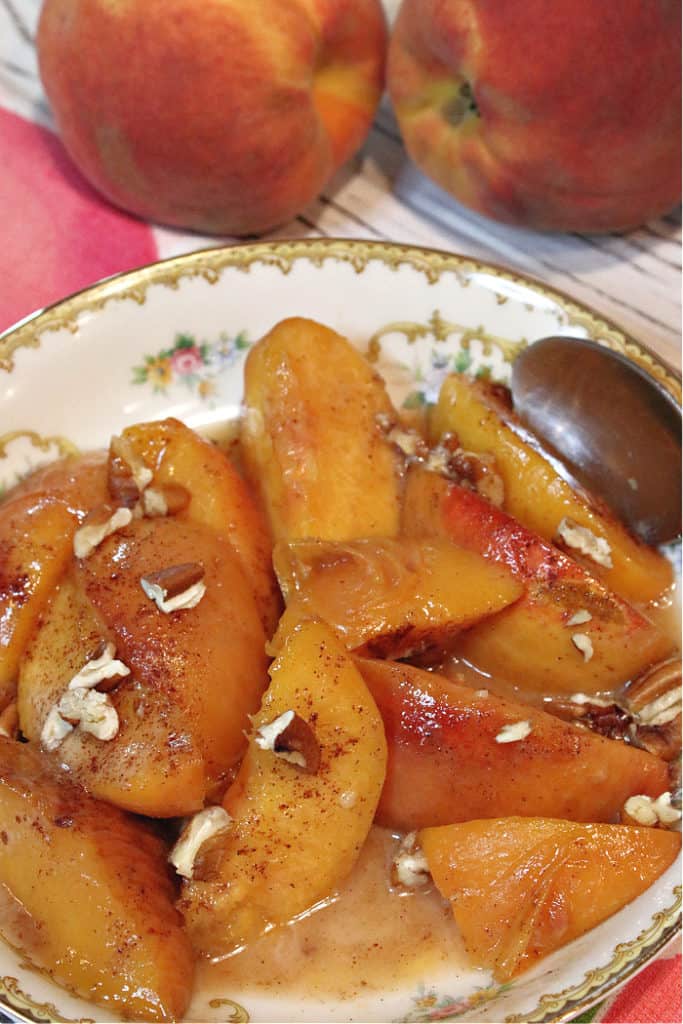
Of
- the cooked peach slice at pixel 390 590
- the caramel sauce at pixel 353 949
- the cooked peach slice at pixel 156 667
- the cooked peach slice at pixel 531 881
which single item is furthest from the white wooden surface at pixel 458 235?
the caramel sauce at pixel 353 949

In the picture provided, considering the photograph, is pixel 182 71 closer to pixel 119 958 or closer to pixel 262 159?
pixel 262 159

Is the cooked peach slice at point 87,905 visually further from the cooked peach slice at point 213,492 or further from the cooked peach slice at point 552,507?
the cooked peach slice at point 552,507

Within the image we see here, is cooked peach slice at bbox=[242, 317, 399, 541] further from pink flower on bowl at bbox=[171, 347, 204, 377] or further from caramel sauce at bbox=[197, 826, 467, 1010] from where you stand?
caramel sauce at bbox=[197, 826, 467, 1010]

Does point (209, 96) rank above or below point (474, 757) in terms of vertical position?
above

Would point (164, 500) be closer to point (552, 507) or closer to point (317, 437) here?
point (317, 437)

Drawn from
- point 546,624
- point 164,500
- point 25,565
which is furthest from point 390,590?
point 25,565

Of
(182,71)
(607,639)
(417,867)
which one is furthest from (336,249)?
(417,867)

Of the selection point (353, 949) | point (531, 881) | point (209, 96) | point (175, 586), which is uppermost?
point (209, 96)
